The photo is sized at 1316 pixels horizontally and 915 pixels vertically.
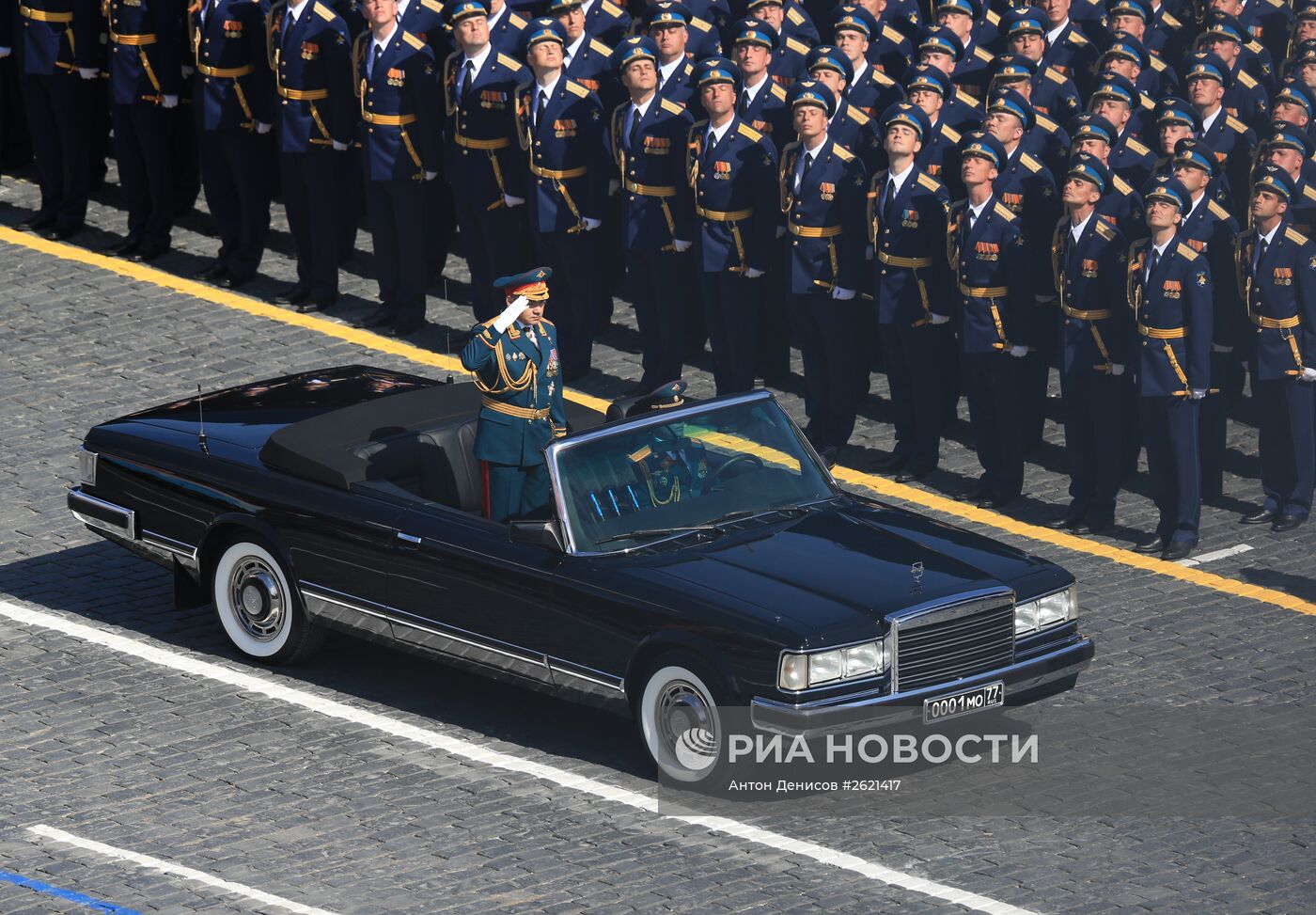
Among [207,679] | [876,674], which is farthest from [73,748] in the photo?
[876,674]

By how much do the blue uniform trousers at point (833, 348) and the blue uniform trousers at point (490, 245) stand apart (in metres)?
2.04

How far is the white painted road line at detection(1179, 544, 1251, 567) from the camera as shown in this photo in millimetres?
13750

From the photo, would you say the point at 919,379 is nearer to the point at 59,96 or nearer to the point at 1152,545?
the point at 1152,545

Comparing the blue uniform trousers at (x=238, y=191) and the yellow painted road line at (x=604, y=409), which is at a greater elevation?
the blue uniform trousers at (x=238, y=191)

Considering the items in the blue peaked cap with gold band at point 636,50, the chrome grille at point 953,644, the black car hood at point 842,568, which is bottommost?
the chrome grille at point 953,644

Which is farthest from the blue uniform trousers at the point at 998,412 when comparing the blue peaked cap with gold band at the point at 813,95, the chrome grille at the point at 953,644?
the chrome grille at the point at 953,644

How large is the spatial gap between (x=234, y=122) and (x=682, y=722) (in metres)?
8.61

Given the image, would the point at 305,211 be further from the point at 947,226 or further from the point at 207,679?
the point at 207,679

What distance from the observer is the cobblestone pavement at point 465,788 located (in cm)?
951

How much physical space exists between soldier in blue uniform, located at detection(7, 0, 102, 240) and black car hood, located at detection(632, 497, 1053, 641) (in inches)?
371

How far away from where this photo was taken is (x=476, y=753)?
11016mm

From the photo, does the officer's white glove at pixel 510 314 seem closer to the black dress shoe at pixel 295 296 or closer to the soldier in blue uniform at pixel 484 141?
the soldier in blue uniform at pixel 484 141

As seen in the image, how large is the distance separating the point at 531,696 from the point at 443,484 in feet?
3.61

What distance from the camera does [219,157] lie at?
58.6 feet
